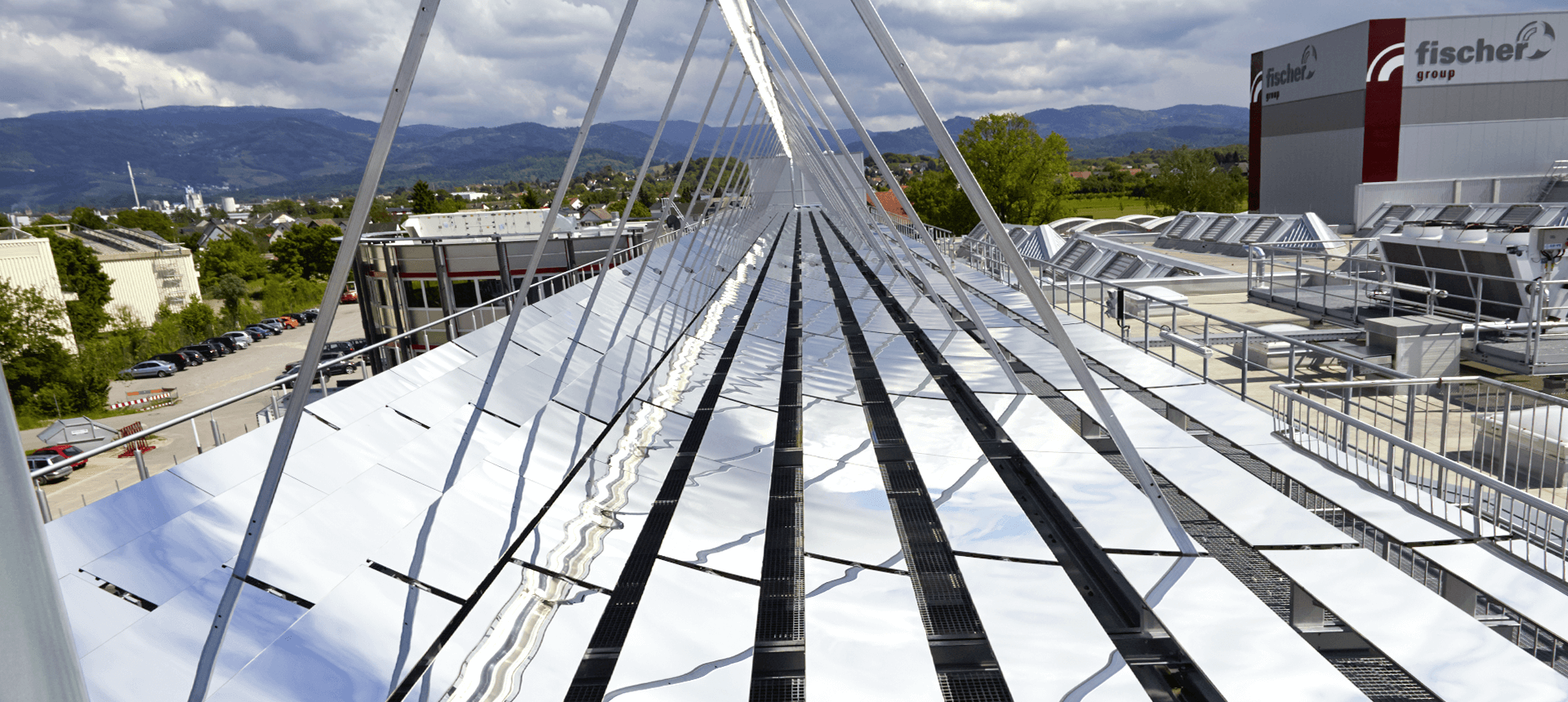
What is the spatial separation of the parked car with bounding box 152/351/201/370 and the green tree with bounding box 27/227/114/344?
841 centimetres

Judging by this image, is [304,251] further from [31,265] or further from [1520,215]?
[1520,215]

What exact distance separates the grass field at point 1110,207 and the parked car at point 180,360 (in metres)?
62.2

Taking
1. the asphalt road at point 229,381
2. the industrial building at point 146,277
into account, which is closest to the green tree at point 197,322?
the asphalt road at point 229,381

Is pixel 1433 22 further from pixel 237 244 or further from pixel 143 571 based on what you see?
pixel 237 244

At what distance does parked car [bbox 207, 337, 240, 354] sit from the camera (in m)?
60.1

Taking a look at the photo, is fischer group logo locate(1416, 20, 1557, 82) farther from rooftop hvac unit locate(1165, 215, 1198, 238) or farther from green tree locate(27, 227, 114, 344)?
green tree locate(27, 227, 114, 344)

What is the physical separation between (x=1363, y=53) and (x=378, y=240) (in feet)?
141

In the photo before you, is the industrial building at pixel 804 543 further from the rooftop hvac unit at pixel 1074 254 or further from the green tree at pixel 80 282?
the green tree at pixel 80 282

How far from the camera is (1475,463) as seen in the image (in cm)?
731

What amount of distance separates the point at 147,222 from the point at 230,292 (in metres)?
41.1

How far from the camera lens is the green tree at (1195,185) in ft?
210

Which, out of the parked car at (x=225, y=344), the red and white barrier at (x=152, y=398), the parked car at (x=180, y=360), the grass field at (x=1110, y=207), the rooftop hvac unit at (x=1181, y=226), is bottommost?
the red and white barrier at (x=152, y=398)

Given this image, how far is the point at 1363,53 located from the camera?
39812 mm

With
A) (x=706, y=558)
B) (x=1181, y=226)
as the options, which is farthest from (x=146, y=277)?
(x=706, y=558)
